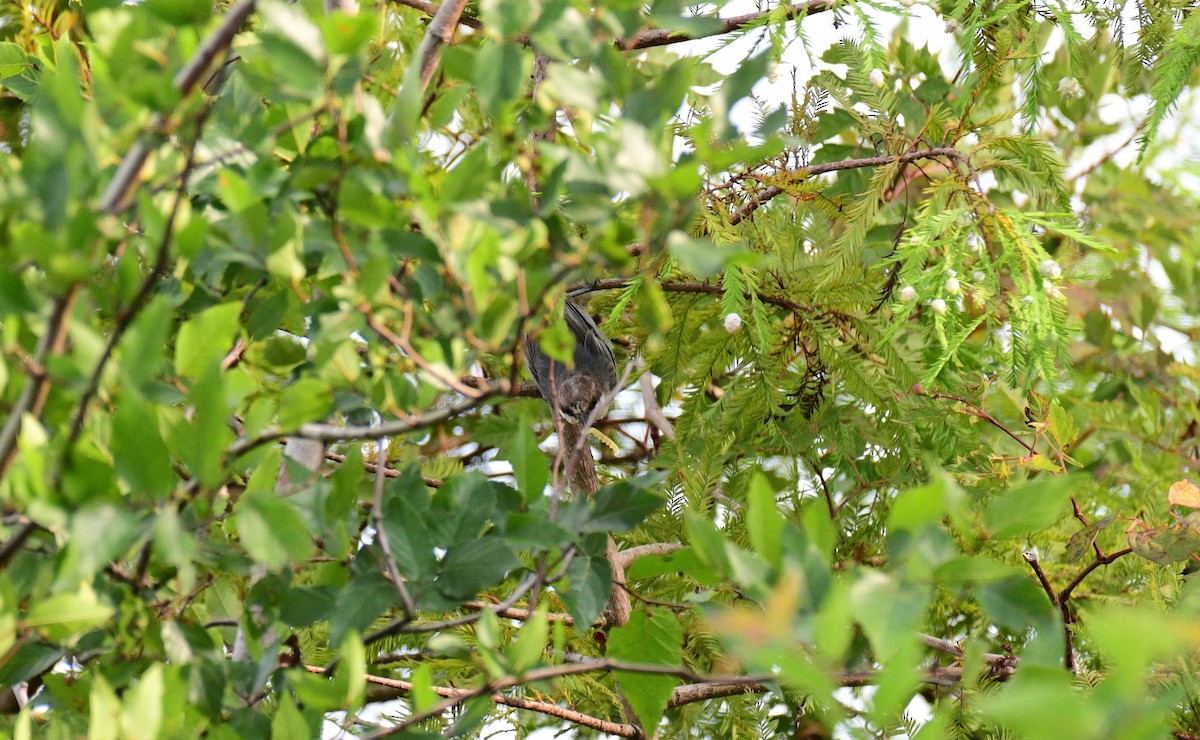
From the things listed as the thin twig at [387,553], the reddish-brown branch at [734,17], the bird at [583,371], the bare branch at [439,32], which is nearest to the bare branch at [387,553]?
the thin twig at [387,553]

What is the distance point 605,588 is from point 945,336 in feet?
2.01

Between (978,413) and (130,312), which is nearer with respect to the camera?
(130,312)

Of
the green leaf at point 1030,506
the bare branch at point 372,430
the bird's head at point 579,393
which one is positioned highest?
the bird's head at point 579,393

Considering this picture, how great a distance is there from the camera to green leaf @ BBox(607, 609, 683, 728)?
Result: 2.57 ft

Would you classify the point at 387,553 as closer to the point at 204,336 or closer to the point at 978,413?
the point at 204,336

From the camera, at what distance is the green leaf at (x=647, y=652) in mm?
784

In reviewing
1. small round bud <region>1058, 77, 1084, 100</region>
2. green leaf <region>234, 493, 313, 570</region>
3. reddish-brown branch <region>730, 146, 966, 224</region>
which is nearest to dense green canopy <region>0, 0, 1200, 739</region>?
green leaf <region>234, 493, 313, 570</region>

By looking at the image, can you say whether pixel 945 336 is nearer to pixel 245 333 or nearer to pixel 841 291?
pixel 841 291

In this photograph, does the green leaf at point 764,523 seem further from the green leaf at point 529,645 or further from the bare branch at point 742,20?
the bare branch at point 742,20

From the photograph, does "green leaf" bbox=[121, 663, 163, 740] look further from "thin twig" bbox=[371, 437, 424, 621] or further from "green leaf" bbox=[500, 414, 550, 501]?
"green leaf" bbox=[500, 414, 550, 501]

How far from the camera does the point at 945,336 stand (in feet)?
3.81

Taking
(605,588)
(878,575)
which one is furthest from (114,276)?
(878,575)

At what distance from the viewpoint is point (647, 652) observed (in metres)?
0.80

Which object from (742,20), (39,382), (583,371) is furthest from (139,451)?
(742,20)
